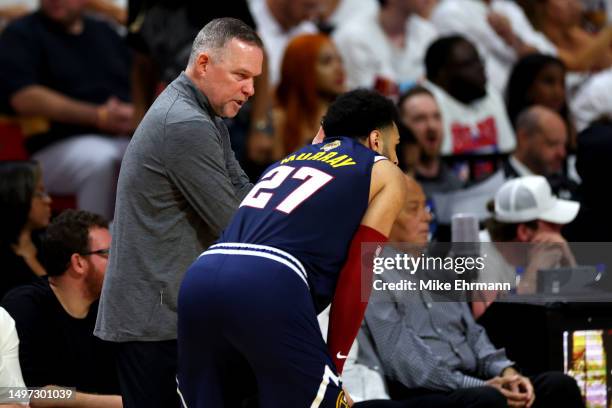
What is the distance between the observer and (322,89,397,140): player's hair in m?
3.78

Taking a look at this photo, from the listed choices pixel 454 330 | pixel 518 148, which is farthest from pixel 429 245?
pixel 518 148

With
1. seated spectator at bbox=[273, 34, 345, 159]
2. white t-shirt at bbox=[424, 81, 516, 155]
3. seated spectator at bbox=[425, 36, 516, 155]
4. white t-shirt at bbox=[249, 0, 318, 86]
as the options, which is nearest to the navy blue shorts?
seated spectator at bbox=[273, 34, 345, 159]

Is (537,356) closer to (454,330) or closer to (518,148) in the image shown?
(454,330)

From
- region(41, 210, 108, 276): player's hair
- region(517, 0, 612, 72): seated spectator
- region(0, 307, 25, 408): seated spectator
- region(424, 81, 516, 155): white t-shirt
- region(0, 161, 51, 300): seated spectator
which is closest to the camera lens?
region(0, 307, 25, 408): seated spectator

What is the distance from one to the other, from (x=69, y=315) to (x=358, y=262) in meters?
1.51

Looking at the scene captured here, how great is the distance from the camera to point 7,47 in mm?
6836

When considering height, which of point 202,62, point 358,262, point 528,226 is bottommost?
point 528,226

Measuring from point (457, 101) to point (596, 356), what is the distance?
342 cm

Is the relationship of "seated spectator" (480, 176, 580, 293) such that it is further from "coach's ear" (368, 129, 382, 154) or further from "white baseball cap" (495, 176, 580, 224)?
"coach's ear" (368, 129, 382, 154)

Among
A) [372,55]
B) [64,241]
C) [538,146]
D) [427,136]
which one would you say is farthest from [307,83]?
[64,241]

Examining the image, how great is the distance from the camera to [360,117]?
149 inches

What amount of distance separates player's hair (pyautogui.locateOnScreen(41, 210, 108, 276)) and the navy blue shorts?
1.24 meters

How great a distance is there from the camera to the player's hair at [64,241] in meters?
4.50

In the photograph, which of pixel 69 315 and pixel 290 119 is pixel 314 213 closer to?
pixel 69 315
